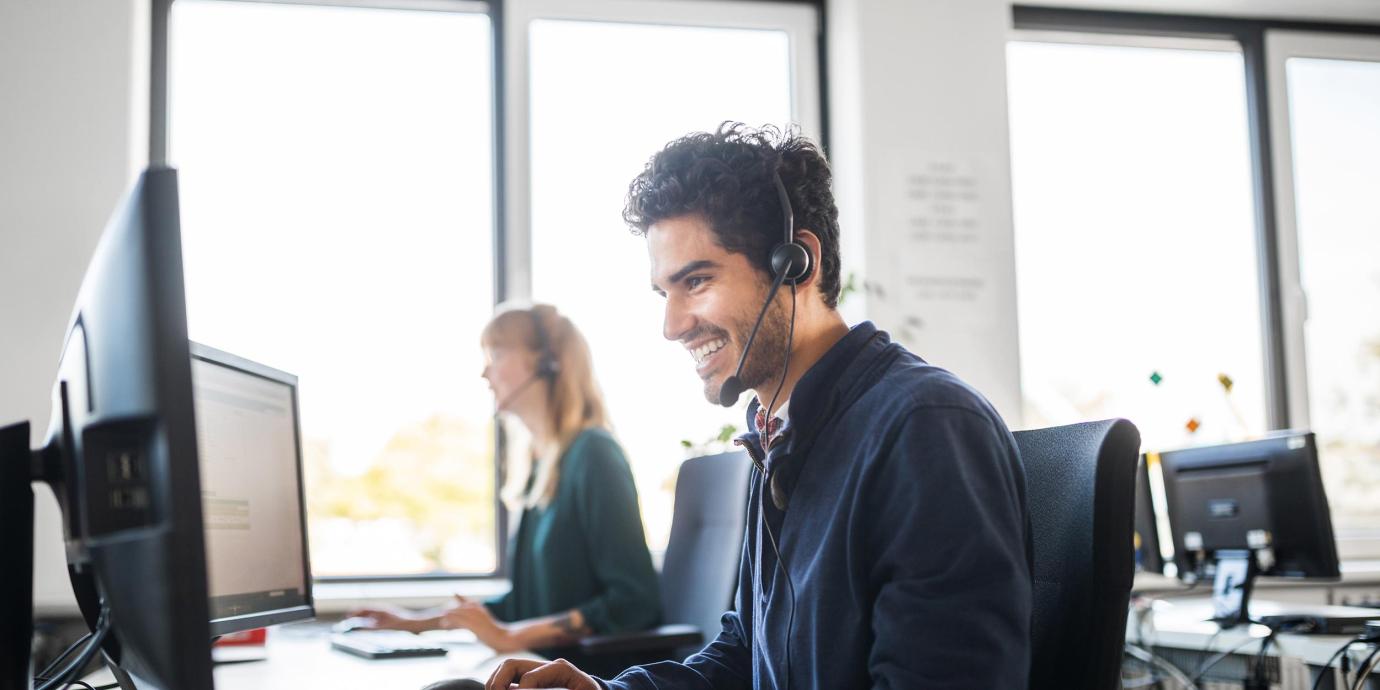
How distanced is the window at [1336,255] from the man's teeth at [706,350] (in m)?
3.11

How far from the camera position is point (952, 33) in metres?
3.39

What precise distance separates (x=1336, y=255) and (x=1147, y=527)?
1.71 metres

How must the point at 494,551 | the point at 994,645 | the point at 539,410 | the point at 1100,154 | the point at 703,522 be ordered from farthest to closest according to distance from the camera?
the point at 1100,154 → the point at 494,551 → the point at 539,410 → the point at 703,522 → the point at 994,645

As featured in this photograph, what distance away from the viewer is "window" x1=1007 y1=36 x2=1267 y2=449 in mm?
3662

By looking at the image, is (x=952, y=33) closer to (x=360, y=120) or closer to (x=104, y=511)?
(x=360, y=120)

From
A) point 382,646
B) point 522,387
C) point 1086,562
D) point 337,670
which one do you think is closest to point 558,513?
point 522,387

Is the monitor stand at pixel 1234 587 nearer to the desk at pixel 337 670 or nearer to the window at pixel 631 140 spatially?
the window at pixel 631 140

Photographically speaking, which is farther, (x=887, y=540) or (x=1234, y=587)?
(x=1234, y=587)

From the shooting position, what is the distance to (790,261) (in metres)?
1.26

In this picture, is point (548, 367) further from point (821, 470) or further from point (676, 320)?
point (821, 470)

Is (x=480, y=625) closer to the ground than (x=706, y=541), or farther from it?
closer to the ground

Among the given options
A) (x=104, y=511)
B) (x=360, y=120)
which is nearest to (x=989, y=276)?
(x=360, y=120)

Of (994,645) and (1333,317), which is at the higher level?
(1333,317)

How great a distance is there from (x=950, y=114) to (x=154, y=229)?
9.85 feet
